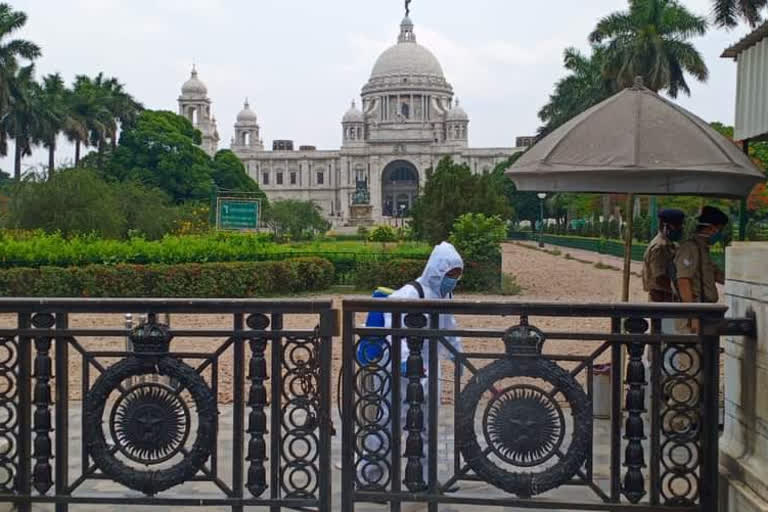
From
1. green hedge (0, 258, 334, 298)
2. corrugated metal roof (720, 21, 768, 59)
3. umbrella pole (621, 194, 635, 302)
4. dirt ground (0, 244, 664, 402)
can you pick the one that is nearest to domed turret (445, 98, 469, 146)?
dirt ground (0, 244, 664, 402)

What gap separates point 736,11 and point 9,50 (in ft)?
91.6

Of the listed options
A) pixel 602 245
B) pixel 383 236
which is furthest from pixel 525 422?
pixel 602 245

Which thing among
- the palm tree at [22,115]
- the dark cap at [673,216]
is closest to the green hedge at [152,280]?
the dark cap at [673,216]

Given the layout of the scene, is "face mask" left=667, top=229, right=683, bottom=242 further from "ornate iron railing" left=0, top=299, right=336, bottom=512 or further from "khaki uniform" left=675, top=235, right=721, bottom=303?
"ornate iron railing" left=0, top=299, right=336, bottom=512

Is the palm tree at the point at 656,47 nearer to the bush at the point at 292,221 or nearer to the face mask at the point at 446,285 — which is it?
the bush at the point at 292,221

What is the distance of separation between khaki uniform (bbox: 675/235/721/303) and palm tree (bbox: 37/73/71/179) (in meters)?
36.4

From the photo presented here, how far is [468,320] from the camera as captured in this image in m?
12.3

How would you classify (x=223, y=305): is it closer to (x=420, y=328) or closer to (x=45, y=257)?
(x=420, y=328)

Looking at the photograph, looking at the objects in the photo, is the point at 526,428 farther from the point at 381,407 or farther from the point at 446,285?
the point at 446,285

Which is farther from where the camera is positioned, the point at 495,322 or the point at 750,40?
the point at 495,322

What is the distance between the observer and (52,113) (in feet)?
134

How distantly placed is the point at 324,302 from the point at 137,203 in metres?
20.9

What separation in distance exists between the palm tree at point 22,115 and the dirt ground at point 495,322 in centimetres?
2385

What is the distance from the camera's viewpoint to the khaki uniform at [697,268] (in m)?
5.77
